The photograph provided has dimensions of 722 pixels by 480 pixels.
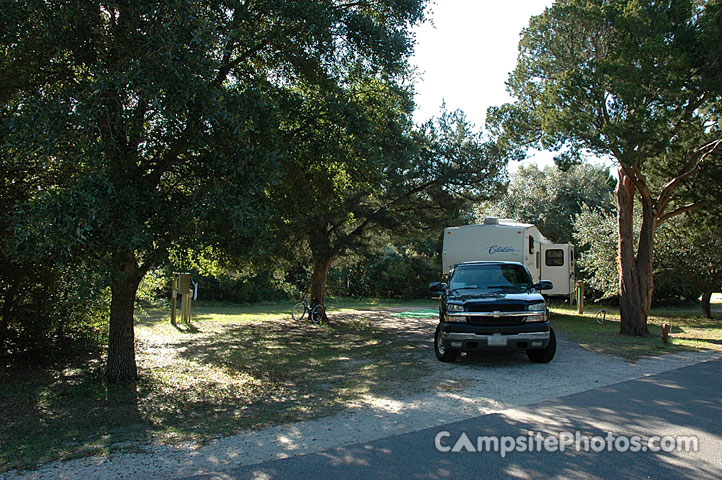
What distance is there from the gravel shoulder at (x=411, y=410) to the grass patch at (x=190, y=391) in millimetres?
325

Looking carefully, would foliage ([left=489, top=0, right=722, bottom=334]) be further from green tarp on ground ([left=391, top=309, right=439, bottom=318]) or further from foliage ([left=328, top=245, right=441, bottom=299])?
foliage ([left=328, top=245, right=441, bottom=299])

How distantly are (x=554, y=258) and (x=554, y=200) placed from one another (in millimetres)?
14986

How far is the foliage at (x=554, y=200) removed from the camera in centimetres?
3362

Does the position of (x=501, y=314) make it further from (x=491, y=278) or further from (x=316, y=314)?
(x=316, y=314)

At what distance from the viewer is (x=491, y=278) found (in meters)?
10.6

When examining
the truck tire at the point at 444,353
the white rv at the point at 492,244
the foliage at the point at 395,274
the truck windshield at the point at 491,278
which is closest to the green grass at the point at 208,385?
the truck tire at the point at 444,353

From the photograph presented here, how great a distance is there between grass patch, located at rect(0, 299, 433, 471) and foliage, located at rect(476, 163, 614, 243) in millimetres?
22945

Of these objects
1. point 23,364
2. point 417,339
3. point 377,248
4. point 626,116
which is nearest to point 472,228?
point 377,248

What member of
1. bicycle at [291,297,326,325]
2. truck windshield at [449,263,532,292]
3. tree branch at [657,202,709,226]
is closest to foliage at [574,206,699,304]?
tree branch at [657,202,709,226]

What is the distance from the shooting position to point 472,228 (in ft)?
58.0

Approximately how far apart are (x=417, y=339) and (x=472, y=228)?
207 inches

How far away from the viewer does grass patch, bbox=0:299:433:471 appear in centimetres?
570

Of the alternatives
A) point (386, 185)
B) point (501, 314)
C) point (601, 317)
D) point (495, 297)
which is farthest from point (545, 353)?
point (601, 317)

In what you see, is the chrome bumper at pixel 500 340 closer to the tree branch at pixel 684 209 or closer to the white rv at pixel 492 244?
the white rv at pixel 492 244
